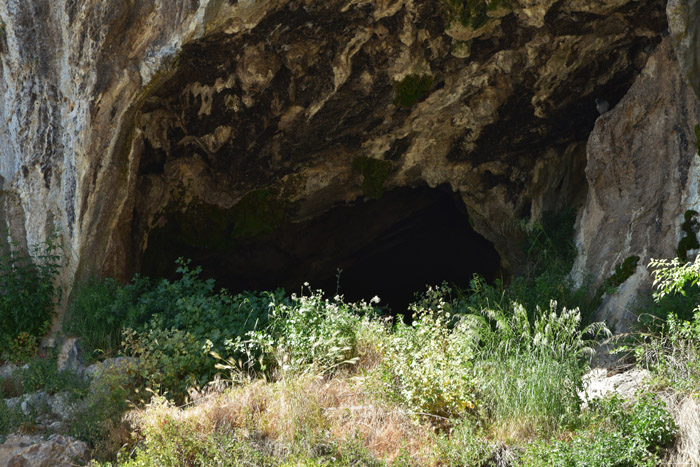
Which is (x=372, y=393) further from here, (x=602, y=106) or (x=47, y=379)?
(x=602, y=106)

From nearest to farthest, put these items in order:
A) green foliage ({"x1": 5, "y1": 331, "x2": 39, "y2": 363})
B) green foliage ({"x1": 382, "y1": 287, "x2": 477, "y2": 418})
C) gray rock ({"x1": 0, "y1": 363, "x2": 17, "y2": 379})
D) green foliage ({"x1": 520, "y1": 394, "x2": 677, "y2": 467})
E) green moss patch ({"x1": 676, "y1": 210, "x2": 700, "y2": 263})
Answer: green foliage ({"x1": 520, "y1": 394, "x2": 677, "y2": 467}), green foliage ({"x1": 382, "y1": 287, "x2": 477, "y2": 418}), green moss patch ({"x1": 676, "y1": 210, "x2": 700, "y2": 263}), gray rock ({"x1": 0, "y1": 363, "x2": 17, "y2": 379}), green foliage ({"x1": 5, "y1": 331, "x2": 39, "y2": 363})

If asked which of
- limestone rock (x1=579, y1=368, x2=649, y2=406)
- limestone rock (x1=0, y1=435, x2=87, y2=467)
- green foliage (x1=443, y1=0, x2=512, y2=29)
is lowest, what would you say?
limestone rock (x1=579, y1=368, x2=649, y2=406)

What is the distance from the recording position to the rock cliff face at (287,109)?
6578mm

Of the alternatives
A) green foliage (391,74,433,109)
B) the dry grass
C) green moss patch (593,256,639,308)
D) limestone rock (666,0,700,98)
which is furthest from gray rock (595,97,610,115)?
the dry grass

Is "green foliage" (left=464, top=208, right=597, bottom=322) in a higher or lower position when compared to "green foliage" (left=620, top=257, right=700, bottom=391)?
higher

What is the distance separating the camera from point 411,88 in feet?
24.7

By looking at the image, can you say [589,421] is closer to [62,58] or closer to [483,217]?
[483,217]

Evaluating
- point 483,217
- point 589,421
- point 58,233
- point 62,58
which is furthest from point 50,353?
point 483,217

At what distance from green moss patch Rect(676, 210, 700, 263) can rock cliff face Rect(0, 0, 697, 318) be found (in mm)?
255

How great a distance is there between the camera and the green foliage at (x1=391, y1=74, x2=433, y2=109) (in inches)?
294

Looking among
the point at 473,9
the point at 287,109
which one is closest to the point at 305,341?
the point at 287,109

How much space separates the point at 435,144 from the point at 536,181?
4.52 ft

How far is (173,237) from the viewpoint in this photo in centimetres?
854

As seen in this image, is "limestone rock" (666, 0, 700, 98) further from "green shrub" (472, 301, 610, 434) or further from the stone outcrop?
"green shrub" (472, 301, 610, 434)
